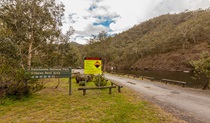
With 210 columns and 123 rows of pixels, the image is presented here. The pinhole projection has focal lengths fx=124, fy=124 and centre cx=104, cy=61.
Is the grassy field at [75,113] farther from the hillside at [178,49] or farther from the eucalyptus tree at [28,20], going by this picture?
the hillside at [178,49]

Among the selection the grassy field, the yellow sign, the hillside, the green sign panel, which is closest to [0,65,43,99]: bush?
the green sign panel

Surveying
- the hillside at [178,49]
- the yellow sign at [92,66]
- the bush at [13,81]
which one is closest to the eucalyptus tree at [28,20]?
the bush at [13,81]

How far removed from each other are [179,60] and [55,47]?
50.3 meters

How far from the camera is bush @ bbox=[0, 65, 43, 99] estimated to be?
20.0 ft

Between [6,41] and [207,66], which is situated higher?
[6,41]

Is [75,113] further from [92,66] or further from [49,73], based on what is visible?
[92,66]

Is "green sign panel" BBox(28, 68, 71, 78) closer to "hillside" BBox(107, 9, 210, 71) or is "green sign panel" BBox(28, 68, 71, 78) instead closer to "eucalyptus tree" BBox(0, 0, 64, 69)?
"eucalyptus tree" BBox(0, 0, 64, 69)

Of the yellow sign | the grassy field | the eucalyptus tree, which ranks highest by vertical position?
the eucalyptus tree

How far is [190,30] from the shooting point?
196 ft

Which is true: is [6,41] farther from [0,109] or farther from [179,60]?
[179,60]

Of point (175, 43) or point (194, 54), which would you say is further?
point (175, 43)

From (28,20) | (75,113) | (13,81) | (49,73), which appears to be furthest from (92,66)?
(28,20)

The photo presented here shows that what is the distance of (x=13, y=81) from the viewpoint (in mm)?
6129

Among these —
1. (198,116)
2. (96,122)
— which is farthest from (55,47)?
(198,116)
